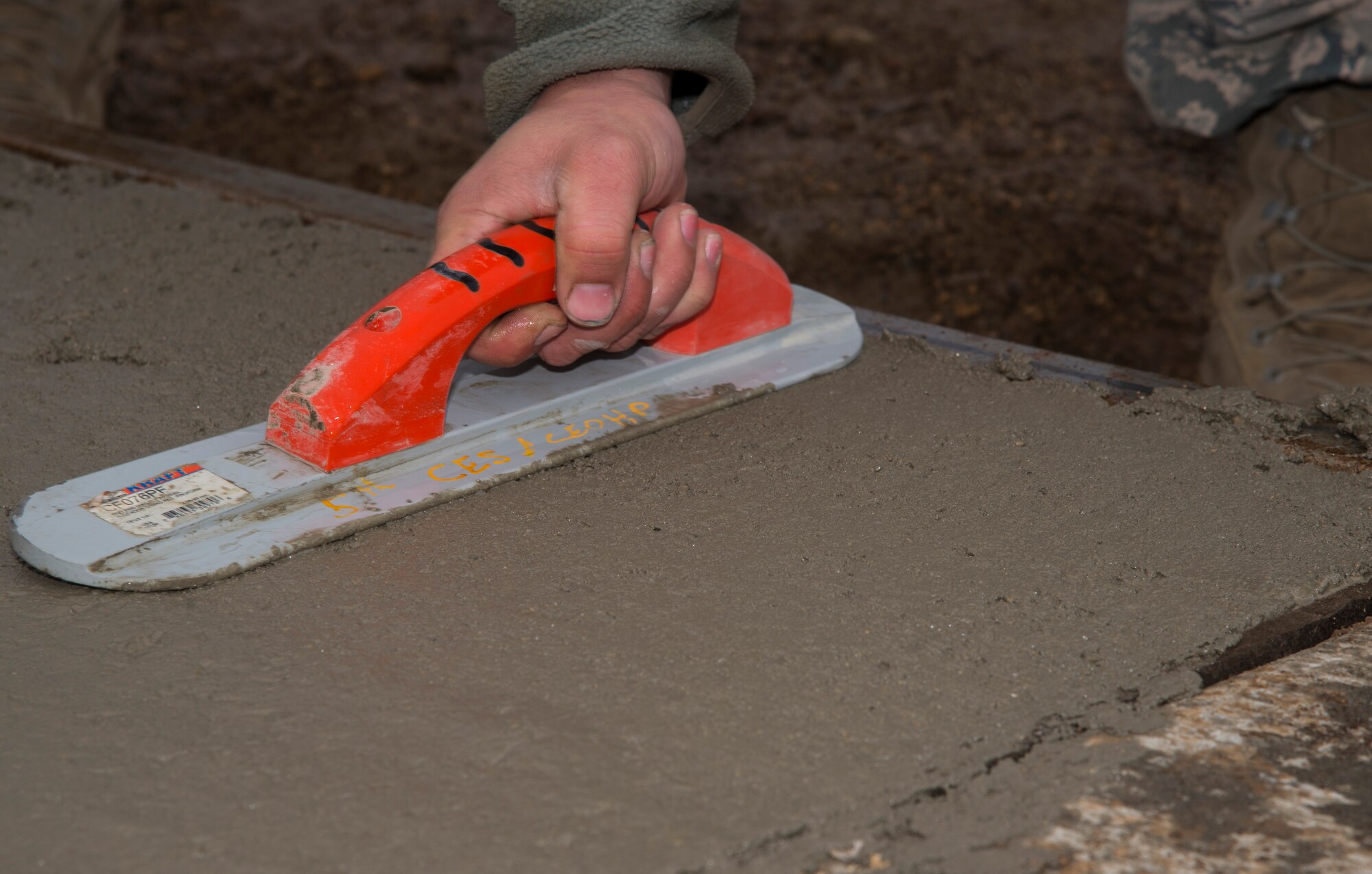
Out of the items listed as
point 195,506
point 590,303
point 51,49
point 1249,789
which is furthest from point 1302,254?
point 51,49

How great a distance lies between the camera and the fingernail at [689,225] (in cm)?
115

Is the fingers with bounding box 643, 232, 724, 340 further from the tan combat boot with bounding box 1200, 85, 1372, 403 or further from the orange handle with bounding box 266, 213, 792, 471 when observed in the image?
the tan combat boot with bounding box 1200, 85, 1372, 403

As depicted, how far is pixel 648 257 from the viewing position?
115cm

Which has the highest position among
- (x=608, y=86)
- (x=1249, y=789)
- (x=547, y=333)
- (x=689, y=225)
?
(x=608, y=86)

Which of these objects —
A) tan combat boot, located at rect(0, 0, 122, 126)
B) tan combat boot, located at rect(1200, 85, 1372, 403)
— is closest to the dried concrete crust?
tan combat boot, located at rect(1200, 85, 1372, 403)

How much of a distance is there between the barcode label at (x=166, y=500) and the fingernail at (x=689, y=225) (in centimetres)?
46

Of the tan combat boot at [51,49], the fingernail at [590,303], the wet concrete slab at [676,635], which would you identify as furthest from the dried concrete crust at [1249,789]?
the tan combat boot at [51,49]

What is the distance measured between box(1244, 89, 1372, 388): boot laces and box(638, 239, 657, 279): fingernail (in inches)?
50.4

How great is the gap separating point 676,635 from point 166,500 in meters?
0.42

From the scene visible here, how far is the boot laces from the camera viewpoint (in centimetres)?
193

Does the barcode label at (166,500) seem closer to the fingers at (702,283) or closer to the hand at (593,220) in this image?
the hand at (593,220)

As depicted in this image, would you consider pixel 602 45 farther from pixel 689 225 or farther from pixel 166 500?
pixel 166 500

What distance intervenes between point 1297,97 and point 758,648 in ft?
5.30

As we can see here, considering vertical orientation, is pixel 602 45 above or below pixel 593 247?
above
